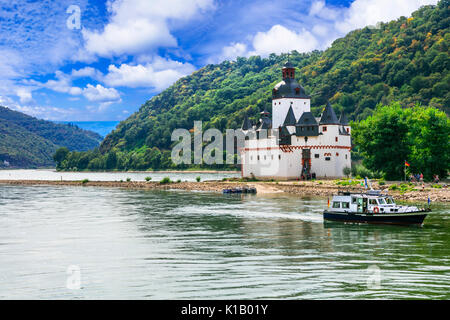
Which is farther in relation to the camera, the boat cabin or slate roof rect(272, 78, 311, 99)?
slate roof rect(272, 78, 311, 99)

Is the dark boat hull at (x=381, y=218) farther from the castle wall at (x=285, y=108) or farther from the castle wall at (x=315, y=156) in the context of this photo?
the castle wall at (x=285, y=108)

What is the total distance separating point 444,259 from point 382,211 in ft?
43.2

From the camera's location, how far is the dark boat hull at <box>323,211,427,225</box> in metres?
36.4

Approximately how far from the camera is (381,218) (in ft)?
123

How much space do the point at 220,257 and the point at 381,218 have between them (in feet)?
55.1

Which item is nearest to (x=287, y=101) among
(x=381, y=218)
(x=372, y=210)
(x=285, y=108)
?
(x=285, y=108)

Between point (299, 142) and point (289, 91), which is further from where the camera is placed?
point (289, 91)

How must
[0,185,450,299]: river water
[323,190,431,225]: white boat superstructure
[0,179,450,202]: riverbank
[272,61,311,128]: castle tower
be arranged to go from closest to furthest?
[0,185,450,299]: river water → [323,190,431,225]: white boat superstructure → [0,179,450,202]: riverbank → [272,61,311,128]: castle tower

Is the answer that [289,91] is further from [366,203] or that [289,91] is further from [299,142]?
[366,203]

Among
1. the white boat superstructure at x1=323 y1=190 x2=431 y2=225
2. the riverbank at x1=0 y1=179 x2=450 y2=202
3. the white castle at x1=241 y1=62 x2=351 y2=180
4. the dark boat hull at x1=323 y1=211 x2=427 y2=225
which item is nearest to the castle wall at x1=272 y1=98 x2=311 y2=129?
the white castle at x1=241 y1=62 x2=351 y2=180

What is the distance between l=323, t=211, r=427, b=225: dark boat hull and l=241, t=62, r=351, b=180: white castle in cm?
5090

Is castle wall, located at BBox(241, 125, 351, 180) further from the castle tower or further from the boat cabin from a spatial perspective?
the boat cabin

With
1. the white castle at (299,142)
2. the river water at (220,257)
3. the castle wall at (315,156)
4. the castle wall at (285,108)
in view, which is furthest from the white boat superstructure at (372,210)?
the castle wall at (285,108)
